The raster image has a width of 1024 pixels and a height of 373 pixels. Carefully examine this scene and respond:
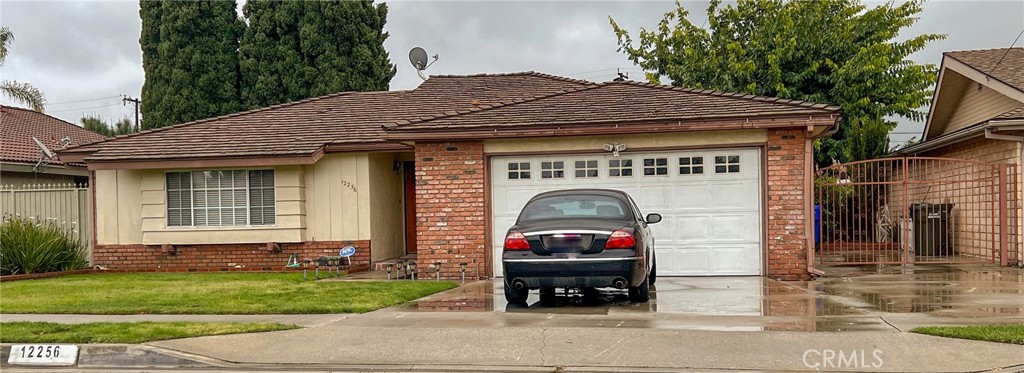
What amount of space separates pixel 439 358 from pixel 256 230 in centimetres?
1006

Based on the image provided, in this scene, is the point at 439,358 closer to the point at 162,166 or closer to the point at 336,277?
the point at 336,277

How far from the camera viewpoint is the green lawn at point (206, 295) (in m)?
10.9

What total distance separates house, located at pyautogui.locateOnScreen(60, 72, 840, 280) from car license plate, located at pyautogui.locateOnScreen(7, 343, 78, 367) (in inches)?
275

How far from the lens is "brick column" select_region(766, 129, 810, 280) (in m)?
13.9

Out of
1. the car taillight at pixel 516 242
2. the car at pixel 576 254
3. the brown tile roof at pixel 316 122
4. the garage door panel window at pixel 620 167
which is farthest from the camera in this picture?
the brown tile roof at pixel 316 122

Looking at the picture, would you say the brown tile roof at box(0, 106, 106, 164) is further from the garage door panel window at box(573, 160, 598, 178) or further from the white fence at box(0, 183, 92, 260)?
the garage door panel window at box(573, 160, 598, 178)

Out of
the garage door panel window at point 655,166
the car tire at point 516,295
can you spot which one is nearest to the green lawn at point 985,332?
the car tire at point 516,295

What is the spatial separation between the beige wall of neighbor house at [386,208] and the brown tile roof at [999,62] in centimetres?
1175

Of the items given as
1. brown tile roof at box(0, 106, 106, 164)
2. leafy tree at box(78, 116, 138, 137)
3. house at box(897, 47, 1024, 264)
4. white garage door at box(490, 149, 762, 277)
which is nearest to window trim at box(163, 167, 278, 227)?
white garage door at box(490, 149, 762, 277)

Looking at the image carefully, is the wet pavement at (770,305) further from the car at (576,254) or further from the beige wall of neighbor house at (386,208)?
the beige wall of neighbor house at (386,208)

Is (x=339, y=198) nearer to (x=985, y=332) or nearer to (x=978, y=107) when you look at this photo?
(x=985, y=332)

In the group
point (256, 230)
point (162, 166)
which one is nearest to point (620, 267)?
point (256, 230)

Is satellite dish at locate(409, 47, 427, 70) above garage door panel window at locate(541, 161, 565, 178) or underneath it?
above

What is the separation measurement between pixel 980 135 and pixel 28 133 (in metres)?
23.6
